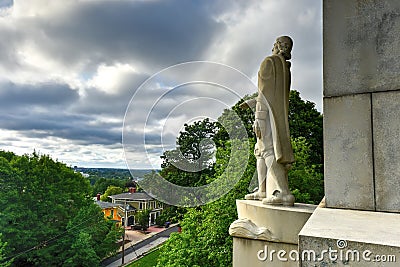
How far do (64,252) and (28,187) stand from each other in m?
4.81

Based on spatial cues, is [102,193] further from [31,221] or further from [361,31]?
[361,31]

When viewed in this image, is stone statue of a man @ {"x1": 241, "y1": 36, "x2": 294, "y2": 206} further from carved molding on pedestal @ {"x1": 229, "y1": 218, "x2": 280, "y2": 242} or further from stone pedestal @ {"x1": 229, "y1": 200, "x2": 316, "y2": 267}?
carved molding on pedestal @ {"x1": 229, "y1": 218, "x2": 280, "y2": 242}

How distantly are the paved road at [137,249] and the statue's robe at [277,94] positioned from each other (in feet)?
87.0

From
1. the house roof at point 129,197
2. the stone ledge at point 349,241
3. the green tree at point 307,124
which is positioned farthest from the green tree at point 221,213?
the house roof at point 129,197

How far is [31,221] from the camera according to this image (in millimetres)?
19938

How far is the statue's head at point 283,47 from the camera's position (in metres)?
3.82

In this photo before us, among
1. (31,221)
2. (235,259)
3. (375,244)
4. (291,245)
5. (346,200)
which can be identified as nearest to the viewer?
(375,244)

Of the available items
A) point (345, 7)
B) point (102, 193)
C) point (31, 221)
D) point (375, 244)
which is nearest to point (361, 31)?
point (345, 7)

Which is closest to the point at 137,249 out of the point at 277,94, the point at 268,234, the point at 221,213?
the point at 221,213

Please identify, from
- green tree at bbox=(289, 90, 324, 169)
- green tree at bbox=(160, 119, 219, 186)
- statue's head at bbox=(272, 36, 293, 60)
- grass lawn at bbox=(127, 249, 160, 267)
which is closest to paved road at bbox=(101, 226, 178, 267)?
grass lawn at bbox=(127, 249, 160, 267)

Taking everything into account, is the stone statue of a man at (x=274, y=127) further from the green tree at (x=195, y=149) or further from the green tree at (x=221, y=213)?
the green tree at (x=221, y=213)

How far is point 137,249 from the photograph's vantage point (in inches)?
1244

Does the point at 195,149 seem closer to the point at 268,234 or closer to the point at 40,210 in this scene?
the point at 268,234

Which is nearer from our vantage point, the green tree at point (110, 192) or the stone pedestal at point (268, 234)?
the stone pedestal at point (268, 234)
